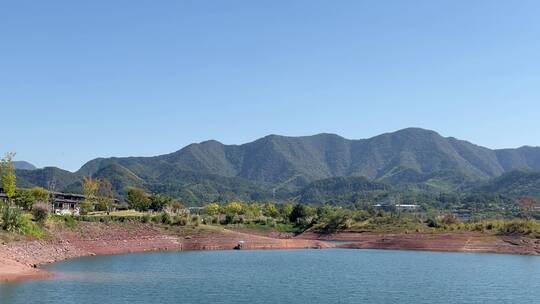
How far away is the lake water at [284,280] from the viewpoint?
38750mm

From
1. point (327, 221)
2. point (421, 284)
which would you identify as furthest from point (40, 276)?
point (327, 221)

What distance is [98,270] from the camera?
5259 centimetres

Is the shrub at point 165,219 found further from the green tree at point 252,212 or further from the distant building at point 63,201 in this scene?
the green tree at point 252,212

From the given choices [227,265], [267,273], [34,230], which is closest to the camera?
[267,273]

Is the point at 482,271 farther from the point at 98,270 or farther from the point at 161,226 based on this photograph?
the point at 161,226

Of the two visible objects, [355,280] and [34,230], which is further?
[34,230]

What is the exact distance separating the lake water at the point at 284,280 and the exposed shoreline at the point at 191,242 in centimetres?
383

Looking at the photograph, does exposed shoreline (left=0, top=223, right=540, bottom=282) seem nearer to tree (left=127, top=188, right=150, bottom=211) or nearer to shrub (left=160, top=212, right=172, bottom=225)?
shrub (left=160, top=212, right=172, bottom=225)

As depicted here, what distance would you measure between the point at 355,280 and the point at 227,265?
15.8m

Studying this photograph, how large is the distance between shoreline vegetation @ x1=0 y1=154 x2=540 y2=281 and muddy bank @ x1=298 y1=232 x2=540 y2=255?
10 cm


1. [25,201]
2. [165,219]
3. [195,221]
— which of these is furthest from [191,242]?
[25,201]

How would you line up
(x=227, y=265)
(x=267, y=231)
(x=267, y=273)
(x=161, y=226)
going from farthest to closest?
(x=267, y=231), (x=161, y=226), (x=227, y=265), (x=267, y=273)

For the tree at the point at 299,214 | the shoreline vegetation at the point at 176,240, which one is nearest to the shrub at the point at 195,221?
the shoreline vegetation at the point at 176,240

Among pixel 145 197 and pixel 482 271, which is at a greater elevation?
pixel 145 197
